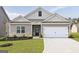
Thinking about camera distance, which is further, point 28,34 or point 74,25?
point 74,25

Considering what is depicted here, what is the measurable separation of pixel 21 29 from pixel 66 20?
6.70m

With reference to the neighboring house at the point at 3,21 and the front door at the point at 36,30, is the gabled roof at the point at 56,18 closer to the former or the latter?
the front door at the point at 36,30

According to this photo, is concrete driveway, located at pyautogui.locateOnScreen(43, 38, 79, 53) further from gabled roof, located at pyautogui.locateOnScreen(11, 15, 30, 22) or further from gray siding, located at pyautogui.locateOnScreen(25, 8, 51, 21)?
gray siding, located at pyautogui.locateOnScreen(25, 8, 51, 21)

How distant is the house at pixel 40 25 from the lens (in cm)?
3184

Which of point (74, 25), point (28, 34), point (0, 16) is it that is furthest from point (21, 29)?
point (74, 25)

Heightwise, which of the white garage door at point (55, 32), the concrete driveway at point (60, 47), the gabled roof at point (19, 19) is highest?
the gabled roof at point (19, 19)

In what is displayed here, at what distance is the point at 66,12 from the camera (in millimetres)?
36719

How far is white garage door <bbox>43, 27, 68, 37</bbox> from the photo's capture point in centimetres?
3173

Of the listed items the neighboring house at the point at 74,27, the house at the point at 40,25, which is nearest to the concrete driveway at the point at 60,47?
the house at the point at 40,25

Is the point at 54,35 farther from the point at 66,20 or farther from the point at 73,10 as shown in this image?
the point at 73,10

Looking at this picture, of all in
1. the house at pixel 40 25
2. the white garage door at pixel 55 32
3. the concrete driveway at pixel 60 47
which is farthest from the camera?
the house at pixel 40 25

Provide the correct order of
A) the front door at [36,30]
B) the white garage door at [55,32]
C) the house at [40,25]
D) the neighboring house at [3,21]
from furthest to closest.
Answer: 1. the front door at [36,30]
2. the house at [40,25]
3. the white garage door at [55,32]
4. the neighboring house at [3,21]

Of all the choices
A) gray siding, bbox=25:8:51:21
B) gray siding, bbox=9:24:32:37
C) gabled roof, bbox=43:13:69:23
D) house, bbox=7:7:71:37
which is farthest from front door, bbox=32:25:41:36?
gabled roof, bbox=43:13:69:23
